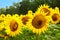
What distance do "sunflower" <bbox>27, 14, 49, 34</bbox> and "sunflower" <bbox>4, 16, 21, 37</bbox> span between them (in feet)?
0.47

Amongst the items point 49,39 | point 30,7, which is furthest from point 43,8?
point 30,7

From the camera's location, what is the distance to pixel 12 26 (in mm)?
2176

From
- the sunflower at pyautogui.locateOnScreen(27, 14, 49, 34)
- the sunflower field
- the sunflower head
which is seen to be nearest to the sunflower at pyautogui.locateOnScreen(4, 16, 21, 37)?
the sunflower field

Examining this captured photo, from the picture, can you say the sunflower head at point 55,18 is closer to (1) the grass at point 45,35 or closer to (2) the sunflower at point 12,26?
(1) the grass at point 45,35

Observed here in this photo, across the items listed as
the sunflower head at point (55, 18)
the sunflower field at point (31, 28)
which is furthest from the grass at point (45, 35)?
the sunflower head at point (55, 18)

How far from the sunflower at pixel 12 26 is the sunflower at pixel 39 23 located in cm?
14

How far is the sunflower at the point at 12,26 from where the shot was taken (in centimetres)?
217

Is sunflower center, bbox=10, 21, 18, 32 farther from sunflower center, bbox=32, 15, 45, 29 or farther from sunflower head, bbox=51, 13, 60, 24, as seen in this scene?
sunflower head, bbox=51, 13, 60, 24

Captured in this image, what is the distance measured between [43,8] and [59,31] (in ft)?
1.36

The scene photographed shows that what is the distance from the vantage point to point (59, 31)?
2.17 meters

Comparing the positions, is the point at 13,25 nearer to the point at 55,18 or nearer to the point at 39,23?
the point at 39,23

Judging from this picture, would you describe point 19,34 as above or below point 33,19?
below

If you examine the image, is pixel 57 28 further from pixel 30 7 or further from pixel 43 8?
pixel 30 7

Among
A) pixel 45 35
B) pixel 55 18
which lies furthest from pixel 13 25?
pixel 55 18
